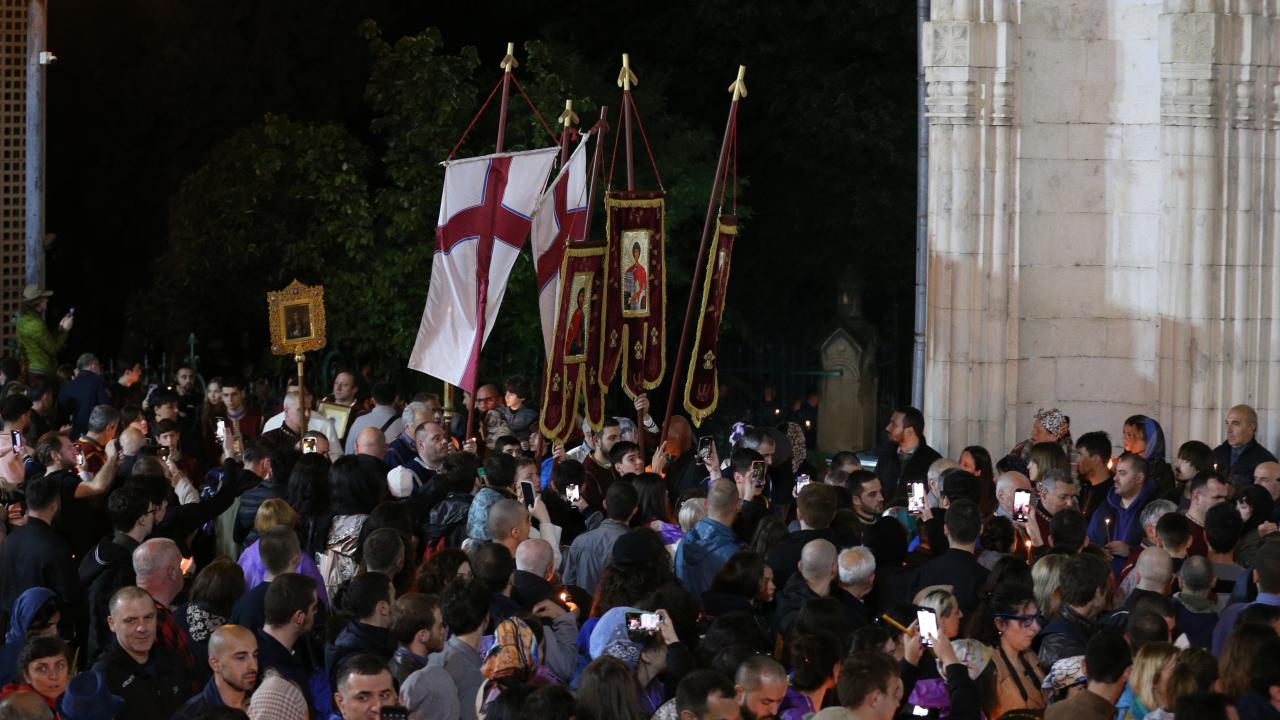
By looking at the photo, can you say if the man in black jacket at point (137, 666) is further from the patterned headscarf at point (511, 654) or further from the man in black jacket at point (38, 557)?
the man in black jacket at point (38, 557)

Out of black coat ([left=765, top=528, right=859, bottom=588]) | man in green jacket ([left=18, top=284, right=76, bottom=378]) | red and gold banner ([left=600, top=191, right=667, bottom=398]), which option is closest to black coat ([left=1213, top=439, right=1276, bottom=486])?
red and gold banner ([left=600, top=191, right=667, bottom=398])

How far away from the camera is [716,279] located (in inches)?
539

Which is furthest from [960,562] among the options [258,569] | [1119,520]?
[258,569]

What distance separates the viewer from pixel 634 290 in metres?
13.8

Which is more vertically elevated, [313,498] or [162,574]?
[313,498]

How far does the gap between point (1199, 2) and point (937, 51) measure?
2.02 metres

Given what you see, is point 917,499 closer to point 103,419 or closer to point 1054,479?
point 1054,479

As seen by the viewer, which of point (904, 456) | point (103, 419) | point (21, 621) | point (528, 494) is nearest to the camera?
point (21, 621)

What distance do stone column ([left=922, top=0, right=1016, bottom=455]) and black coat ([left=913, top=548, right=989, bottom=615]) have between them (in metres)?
5.52

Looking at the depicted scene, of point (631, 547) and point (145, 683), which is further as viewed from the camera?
point (631, 547)

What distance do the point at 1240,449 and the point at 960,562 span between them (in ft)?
16.7

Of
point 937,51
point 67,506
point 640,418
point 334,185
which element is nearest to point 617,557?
point 67,506

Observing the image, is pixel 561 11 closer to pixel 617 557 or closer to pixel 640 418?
pixel 640 418

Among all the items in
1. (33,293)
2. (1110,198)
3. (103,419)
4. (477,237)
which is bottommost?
(103,419)
